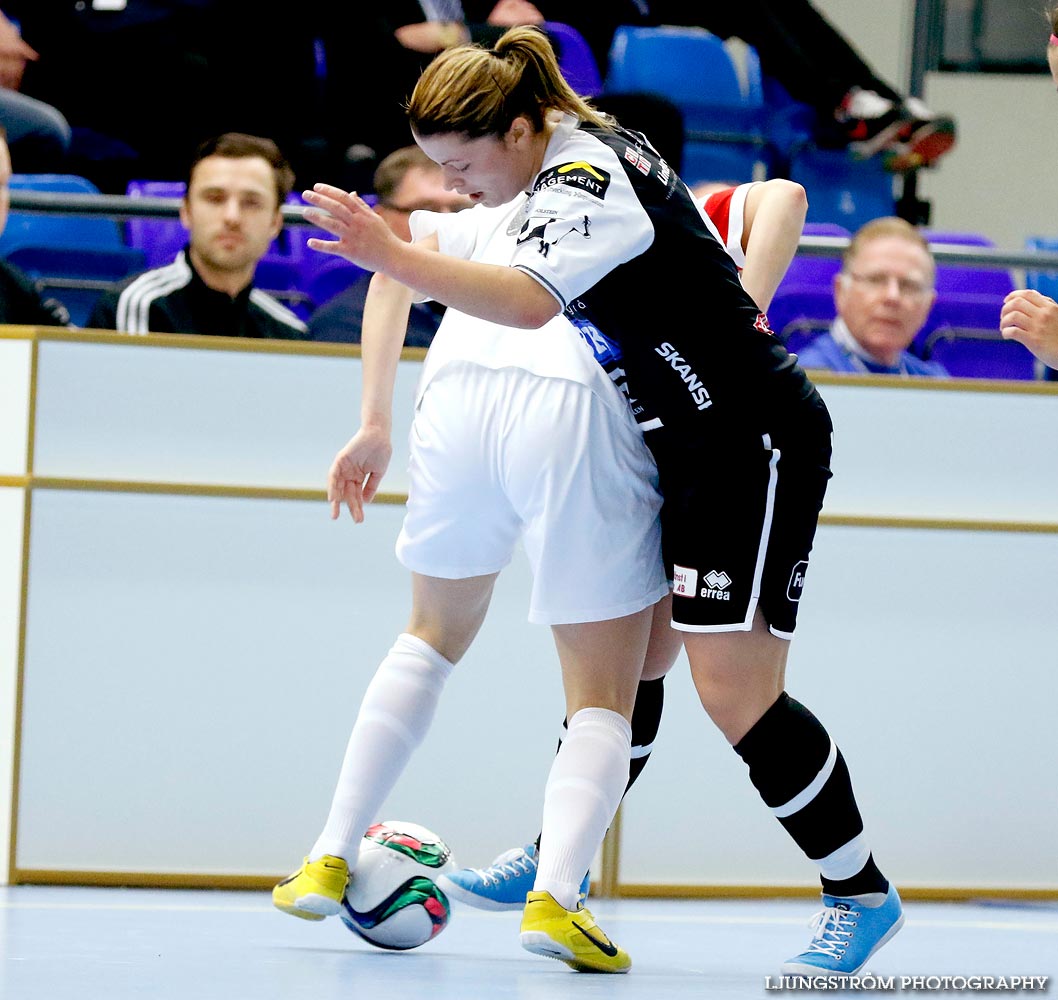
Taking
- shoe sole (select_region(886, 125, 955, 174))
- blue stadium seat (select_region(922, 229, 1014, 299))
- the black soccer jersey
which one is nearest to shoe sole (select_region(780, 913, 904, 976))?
the black soccer jersey

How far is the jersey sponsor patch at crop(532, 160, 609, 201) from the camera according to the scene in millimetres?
2225

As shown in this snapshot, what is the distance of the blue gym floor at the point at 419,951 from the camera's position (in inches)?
90.1

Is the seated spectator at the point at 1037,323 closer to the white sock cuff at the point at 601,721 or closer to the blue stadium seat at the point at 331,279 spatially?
the white sock cuff at the point at 601,721

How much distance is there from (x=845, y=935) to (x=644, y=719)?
1.80 ft

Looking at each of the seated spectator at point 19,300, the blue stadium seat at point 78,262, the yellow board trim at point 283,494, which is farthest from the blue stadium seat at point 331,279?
the yellow board trim at point 283,494

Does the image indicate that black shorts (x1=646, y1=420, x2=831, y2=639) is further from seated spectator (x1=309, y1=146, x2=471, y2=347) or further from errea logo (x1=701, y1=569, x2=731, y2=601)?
seated spectator (x1=309, y1=146, x2=471, y2=347)

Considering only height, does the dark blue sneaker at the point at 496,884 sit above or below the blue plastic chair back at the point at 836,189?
below

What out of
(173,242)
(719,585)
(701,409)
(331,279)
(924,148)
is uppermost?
(924,148)

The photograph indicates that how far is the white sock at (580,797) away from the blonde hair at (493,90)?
900 millimetres

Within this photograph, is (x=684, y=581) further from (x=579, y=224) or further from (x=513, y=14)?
(x=513, y=14)

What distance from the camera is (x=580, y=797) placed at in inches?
95.2

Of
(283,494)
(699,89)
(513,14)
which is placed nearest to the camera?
(283,494)

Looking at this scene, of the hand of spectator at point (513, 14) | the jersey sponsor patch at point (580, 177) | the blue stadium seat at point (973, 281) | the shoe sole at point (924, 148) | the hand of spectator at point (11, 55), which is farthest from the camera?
the shoe sole at point (924, 148)

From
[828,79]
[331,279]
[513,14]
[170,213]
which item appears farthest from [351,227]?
[828,79]
